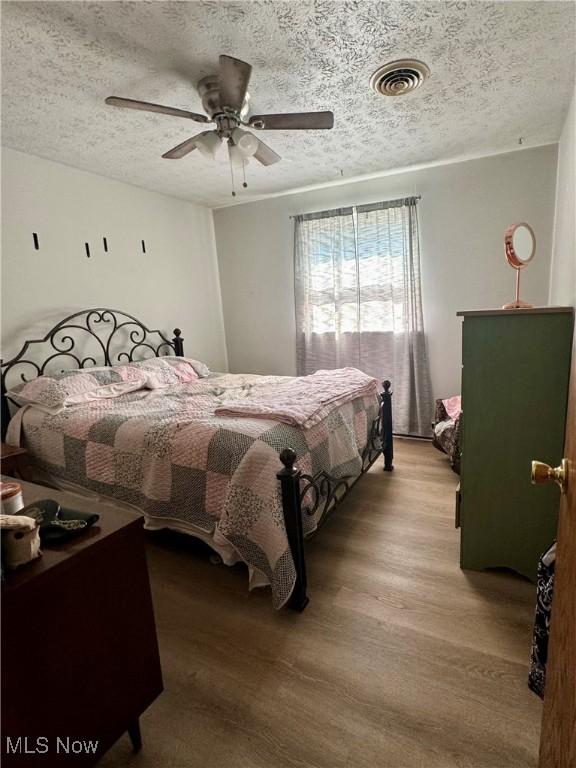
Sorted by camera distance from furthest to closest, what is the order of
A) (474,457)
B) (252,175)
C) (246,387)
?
(252,175), (246,387), (474,457)

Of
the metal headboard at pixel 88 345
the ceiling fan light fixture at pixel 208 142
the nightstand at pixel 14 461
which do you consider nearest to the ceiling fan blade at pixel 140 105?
the ceiling fan light fixture at pixel 208 142

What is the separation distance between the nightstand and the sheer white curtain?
2692mm

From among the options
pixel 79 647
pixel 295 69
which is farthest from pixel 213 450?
pixel 295 69

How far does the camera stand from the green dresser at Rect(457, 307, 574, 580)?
159cm

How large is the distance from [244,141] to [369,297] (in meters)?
2.03

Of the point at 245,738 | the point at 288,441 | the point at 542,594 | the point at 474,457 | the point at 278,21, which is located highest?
the point at 278,21

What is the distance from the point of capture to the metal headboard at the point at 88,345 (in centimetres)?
273

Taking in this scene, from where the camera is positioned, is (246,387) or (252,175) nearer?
(246,387)

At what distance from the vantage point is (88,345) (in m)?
3.20

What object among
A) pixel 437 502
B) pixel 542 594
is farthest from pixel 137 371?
pixel 542 594

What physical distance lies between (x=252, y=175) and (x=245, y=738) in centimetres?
369

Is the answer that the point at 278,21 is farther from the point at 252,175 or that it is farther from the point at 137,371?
the point at 137,371

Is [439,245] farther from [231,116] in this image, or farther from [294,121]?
[231,116]

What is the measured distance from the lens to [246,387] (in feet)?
9.64
